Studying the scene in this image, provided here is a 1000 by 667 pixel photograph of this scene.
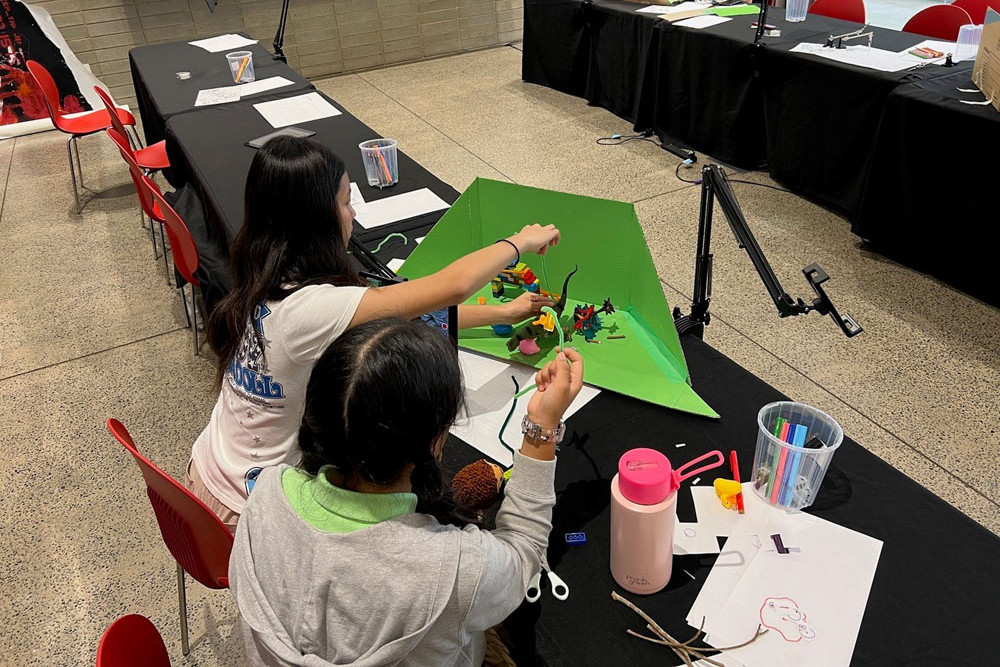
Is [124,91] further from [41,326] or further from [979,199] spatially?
[979,199]

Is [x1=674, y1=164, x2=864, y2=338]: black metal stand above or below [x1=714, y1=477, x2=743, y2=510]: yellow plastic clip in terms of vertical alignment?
above

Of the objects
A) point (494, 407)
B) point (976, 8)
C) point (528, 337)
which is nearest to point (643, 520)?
point (494, 407)

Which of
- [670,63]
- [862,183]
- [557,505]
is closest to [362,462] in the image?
[557,505]

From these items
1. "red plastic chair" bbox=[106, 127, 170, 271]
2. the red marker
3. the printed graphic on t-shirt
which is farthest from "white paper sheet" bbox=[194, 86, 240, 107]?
the red marker

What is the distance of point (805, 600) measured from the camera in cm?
95

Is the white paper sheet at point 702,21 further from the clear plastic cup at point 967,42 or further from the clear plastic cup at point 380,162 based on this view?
the clear plastic cup at point 380,162

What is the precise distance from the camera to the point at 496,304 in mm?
1637

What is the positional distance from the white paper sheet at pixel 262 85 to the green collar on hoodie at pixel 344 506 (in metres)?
2.67

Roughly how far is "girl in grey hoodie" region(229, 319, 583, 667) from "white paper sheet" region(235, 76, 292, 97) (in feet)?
8.57

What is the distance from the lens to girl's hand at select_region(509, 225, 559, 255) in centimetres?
143

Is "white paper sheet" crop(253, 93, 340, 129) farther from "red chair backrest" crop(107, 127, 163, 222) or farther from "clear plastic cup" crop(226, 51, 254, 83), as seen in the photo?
"red chair backrest" crop(107, 127, 163, 222)

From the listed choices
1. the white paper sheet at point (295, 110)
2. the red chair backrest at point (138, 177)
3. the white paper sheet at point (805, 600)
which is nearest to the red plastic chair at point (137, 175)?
the red chair backrest at point (138, 177)

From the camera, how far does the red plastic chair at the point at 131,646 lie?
0.85m

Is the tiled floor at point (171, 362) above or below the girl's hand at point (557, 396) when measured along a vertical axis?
below
